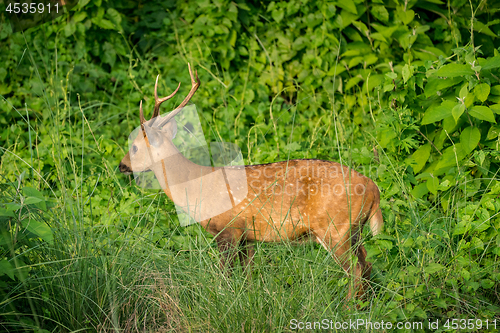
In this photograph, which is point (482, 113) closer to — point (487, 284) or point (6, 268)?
point (487, 284)

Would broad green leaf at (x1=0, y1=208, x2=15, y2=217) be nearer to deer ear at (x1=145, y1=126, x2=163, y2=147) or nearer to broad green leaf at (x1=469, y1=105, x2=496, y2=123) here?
deer ear at (x1=145, y1=126, x2=163, y2=147)

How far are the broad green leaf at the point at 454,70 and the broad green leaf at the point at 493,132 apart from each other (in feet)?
A: 1.39

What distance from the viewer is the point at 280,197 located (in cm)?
317

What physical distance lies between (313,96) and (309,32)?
0.79m

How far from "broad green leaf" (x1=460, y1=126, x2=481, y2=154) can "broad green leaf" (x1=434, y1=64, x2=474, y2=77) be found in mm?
394

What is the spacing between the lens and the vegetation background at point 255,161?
2.35 meters

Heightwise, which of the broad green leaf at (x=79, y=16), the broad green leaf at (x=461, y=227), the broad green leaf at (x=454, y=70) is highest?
the broad green leaf at (x=79, y=16)

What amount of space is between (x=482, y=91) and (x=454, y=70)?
0.24 meters

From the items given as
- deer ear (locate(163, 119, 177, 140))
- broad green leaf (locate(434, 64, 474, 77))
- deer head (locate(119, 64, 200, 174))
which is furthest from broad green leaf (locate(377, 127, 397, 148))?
deer ear (locate(163, 119, 177, 140))

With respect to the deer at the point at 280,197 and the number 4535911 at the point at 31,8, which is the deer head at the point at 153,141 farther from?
the number 4535911 at the point at 31,8

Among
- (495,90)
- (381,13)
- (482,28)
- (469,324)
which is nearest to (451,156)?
(495,90)

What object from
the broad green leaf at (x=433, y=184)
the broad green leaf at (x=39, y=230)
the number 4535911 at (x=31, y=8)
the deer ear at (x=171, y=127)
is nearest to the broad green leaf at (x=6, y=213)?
the broad green leaf at (x=39, y=230)

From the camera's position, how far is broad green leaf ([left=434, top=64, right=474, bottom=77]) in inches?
129

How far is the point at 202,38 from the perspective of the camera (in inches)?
217
